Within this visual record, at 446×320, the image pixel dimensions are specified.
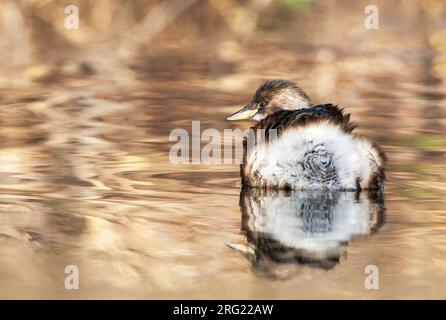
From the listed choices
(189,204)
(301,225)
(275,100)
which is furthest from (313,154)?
(275,100)

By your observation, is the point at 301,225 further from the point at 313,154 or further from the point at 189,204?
the point at 189,204

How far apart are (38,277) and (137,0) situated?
9.08 m

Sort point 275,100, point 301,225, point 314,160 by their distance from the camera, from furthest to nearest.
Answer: point 275,100 < point 314,160 < point 301,225

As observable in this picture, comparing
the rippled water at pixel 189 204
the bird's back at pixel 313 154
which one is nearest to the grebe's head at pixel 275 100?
the rippled water at pixel 189 204

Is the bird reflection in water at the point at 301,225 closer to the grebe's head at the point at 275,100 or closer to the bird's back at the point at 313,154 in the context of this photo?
the bird's back at the point at 313,154

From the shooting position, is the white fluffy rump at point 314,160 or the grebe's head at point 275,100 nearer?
the white fluffy rump at point 314,160

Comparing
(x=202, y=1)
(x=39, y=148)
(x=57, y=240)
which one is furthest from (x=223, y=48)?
(x=57, y=240)

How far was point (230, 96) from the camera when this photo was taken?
10594 millimetres

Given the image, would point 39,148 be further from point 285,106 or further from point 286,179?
point 286,179

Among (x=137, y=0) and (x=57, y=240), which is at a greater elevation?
(x=137, y=0)

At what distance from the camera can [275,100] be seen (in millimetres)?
7848

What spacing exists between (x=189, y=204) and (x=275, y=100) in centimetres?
149

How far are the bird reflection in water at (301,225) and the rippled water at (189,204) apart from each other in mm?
13

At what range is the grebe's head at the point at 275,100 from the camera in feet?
25.6
